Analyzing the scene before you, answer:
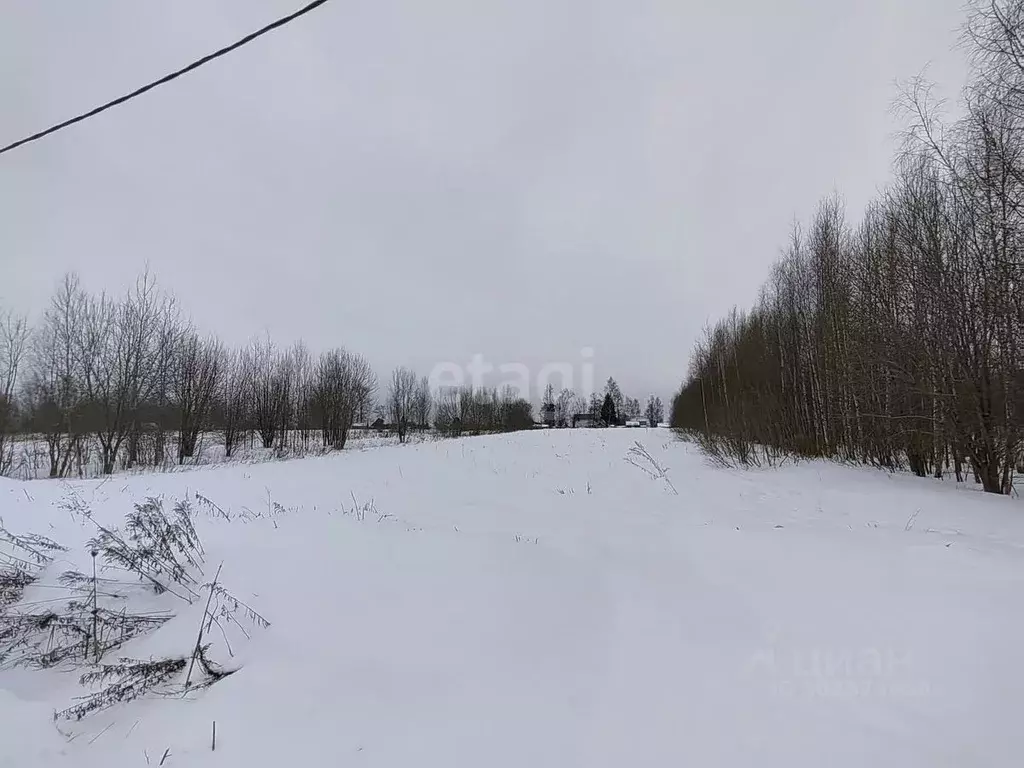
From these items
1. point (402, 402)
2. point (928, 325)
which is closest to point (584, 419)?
point (402, 402)

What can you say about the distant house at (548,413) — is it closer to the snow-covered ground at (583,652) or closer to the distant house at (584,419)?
the distant house at (584,419)

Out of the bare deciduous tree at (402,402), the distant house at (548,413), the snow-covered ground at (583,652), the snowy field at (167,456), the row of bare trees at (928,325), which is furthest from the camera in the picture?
the distant house at (548,413)

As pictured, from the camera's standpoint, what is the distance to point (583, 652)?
2.36 m

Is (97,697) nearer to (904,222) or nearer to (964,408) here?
(964,408)

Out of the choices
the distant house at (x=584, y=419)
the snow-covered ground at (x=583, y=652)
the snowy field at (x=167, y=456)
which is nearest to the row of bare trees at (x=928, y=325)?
the snow-covered ground at (x=583, y=652)

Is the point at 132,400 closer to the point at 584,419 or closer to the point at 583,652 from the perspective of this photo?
the point at 583,652

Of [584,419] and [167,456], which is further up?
[584,419]

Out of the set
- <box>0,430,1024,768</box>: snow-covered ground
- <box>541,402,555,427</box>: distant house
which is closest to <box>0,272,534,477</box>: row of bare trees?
<box>0,430,1024,768</box>: snow-covered ground

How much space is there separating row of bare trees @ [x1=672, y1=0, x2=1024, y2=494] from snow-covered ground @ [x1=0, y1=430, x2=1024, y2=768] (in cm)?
396

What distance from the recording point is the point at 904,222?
8.63 m

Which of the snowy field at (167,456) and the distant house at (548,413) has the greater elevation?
the distant house at (548,413)

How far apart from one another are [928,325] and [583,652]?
947 cm

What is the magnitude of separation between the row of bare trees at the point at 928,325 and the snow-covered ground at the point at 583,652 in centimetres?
396

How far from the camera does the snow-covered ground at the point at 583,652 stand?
1762 mm
